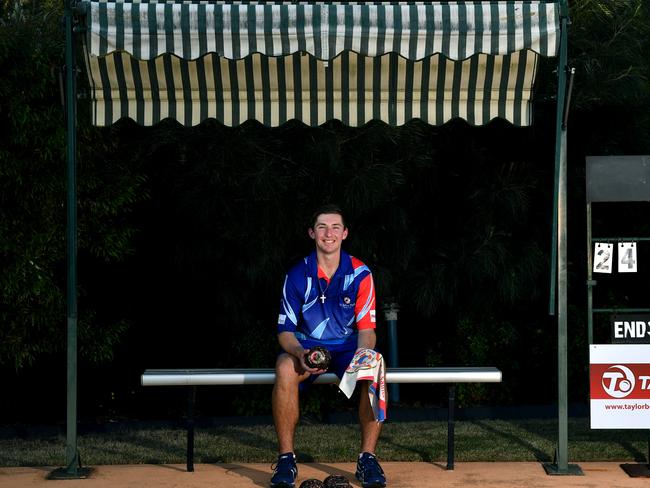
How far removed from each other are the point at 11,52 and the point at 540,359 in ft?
17.6

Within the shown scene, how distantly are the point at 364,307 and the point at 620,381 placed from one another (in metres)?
1.50

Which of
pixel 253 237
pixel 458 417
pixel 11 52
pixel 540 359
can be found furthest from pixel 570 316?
pixel 11 52

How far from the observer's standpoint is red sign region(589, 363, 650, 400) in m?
6.76

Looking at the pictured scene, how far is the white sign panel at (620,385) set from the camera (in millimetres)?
6758

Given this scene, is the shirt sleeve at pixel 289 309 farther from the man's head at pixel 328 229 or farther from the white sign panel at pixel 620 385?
the white sign panel at pixel 620 385

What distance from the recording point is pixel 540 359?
35.6 feet

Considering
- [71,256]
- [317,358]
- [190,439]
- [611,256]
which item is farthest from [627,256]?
[71,256]

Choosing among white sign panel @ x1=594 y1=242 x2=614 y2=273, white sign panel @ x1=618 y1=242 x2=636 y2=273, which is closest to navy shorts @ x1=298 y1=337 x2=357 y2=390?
white sign panel @ x1=594 y1=242 x2=614 y2=273

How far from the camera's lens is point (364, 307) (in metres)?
6.79

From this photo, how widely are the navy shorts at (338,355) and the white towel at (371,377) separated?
12.1 inches

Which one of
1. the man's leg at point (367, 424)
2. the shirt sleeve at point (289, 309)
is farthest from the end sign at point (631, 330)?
the shirt sleeve at point (289, 309)

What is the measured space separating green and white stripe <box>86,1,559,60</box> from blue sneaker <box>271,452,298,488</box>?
2.16 m

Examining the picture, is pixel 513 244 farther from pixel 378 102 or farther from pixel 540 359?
pixel 378 102

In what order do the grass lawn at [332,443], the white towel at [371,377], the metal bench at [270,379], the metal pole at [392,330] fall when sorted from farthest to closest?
the metal pole at [392,330]
the grass lawn at [332,443]
the metal bench at [270,379]
the white towel at [371,377]
